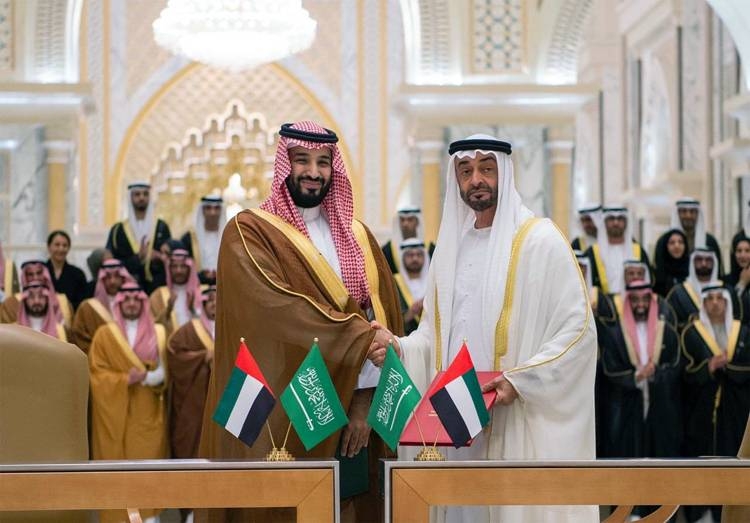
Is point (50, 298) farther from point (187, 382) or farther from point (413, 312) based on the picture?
point (413, 312)

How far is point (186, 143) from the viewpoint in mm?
18641

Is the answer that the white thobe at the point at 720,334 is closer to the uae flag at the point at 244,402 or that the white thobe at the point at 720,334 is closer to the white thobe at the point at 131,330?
the white thobe at the point at 131,330

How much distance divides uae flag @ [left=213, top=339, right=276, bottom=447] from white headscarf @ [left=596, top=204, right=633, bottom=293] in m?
5.39

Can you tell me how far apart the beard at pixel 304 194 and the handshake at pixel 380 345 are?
427 millimetres

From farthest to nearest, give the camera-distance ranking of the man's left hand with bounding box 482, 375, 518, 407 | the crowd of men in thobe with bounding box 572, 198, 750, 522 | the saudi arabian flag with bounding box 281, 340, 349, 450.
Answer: the crowd of men in thobe with bounding box 572, 198, 750, 522 < the man's left hand with bounding box 482, 375, 518, 407 < the saudi arabian flag with bounding box 281, 340, 349, 450

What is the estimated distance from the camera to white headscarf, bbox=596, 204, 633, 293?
8820 millimetres

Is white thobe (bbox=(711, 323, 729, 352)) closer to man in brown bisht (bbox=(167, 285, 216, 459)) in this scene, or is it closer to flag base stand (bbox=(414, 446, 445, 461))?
man in brown bisht (bbox=(167, 285, 216, 459))

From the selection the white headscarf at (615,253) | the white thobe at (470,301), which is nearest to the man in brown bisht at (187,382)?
the white headscarf at (615,253)

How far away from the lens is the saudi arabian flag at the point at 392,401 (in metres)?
3.70

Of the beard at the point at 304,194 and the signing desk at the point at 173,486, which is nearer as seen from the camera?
the signing desk at the point at 173,486

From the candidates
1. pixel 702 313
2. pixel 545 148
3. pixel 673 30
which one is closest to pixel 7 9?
pixel 545 148

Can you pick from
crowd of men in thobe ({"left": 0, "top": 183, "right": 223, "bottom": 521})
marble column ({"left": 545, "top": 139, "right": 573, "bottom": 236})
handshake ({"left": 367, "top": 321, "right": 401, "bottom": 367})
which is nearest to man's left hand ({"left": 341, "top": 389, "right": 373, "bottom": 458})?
handshake ({"left": 367, "top": 321, "right": 401, "bottom": 367})

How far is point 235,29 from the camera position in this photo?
13.4m

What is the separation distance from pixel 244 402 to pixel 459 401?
0.55 metres
